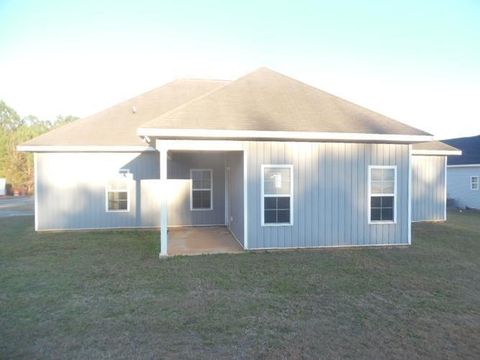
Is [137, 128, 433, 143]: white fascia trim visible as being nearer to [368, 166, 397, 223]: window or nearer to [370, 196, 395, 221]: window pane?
[368, 166, 397, 223]: window

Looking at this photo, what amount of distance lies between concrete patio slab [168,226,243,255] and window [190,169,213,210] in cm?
82

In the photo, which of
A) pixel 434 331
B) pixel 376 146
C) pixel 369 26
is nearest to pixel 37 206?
pixel 376 146

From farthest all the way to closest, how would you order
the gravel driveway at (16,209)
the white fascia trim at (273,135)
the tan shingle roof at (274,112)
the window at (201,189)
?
the gravel driveway at (16,209) < the window at (201,189) < the tan shingle roof at (274,112) < the white fascia trim at (273,135)

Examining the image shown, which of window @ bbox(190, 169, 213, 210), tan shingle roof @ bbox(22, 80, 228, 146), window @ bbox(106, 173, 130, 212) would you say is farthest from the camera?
window @ bbox(190, 169, 213, 210)

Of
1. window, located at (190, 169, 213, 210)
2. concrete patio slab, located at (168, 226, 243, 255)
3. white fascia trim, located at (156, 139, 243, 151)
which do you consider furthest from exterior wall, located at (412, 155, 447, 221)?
white fascia trim, located at (156, 139, 243, 151)

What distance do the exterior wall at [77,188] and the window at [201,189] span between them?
6.34 feet

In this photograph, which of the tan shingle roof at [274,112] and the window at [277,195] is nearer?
the tan shingle roof at [274,112]

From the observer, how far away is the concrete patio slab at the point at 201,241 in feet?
26.0

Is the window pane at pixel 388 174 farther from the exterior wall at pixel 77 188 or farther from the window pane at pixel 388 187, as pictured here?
the exterior wall at pixel 77 188

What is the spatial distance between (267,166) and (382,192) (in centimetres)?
307

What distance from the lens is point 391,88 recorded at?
53.8 ft

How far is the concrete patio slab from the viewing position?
312 inches

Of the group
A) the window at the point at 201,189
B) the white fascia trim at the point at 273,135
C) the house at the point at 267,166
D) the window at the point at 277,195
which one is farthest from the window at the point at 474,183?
the window at the point at 277,195

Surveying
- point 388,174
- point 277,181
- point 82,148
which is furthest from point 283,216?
point 82,148
